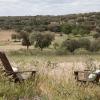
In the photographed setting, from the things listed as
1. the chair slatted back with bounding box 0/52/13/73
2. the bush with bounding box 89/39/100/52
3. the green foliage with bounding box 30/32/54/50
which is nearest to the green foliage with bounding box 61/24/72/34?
the green foliage with bounding box 30/32/54/50

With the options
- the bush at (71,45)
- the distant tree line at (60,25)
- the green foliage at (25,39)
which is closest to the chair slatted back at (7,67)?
the bush at (71,45)

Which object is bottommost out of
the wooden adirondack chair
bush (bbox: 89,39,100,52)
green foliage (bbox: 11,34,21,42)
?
green foliage (bbox: 11,34,21,42)

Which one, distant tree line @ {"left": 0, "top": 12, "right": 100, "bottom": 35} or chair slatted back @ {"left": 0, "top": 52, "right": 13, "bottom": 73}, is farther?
distant tree line @ {"left": 0, "top": 12, "right": 100, "bottom": 35}

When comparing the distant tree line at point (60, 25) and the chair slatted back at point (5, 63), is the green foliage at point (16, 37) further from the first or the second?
the chair slatted back at point (5, 63)

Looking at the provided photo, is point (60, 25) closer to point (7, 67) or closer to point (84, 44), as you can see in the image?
point (84, 44)

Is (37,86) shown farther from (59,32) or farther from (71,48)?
(59,32)

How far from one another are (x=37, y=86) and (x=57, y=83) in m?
0.51

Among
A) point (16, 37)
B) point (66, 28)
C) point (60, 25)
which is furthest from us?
point (60, 25)

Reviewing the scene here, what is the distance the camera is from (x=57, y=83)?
383 inches

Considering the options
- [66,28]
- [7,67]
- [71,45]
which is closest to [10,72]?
[7,67]

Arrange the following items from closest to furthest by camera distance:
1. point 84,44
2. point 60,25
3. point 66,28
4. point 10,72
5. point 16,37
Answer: point 10,72 < point 84,44 < point 16,37 < point 66,28 < point 60,25

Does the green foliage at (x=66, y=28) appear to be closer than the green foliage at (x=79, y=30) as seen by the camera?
No

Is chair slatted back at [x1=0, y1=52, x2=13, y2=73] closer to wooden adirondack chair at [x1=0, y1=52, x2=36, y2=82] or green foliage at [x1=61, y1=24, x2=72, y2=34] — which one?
wooden adirondack chair at [x1=0, y1=52, x2=36, y2=82]

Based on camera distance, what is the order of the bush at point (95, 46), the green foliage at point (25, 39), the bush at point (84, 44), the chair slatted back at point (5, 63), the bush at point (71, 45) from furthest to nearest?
the green foliage at point (25, 39), the bush at point (84, 44), the bush at point (95, 46), the bush at point (71, 45), the chair slatted back at point (5, 63)
